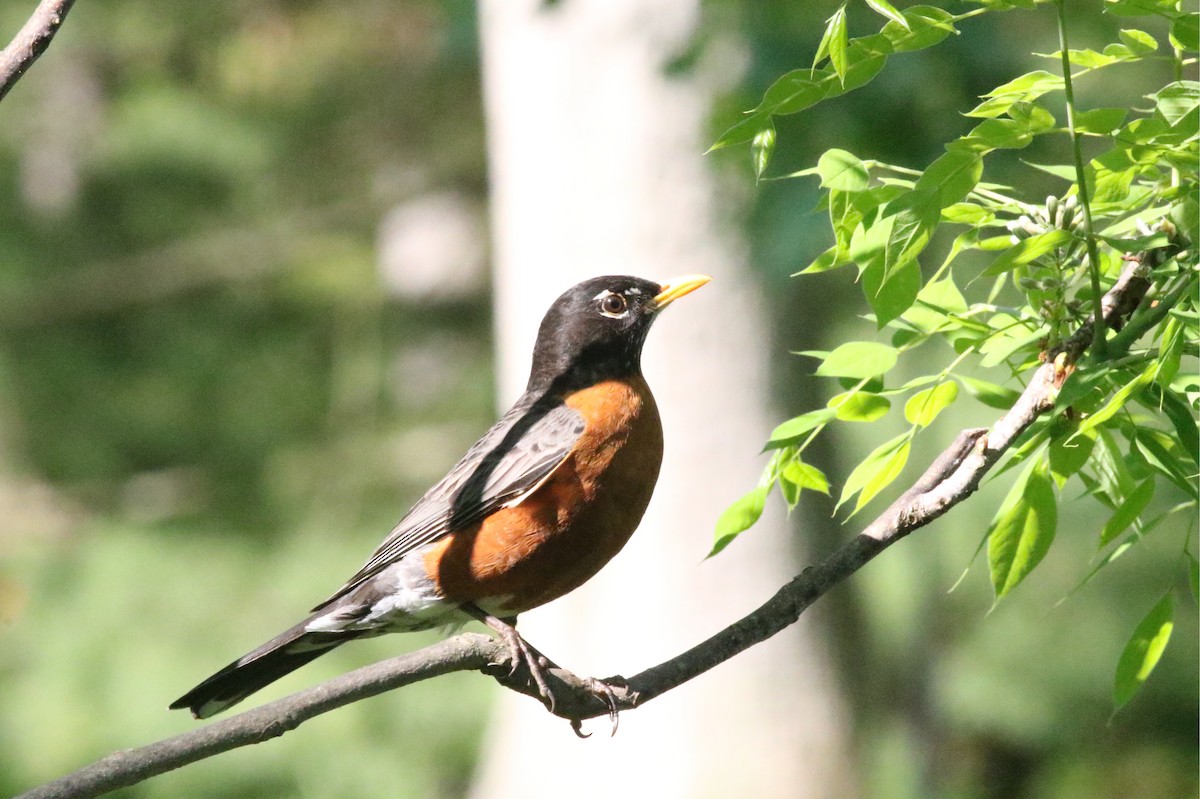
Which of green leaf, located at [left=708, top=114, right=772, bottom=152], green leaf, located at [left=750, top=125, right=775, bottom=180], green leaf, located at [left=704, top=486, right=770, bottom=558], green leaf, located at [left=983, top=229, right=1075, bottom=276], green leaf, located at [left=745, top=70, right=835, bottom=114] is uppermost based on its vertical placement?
green leaf, located at [left=745, top=70, right=835, bottom=114]

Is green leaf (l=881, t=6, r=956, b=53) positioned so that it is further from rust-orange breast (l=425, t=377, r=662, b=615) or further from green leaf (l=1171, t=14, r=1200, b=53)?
rust-orange breast (l=425, t=377, r=662, b=615)

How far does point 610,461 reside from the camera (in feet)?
10.4

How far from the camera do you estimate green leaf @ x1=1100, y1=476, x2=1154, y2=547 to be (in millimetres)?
1733

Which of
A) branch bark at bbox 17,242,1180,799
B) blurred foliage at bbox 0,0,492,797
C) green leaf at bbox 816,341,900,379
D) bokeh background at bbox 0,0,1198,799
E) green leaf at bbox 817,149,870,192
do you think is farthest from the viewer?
blurred foliage at bbox 0,0,492,797

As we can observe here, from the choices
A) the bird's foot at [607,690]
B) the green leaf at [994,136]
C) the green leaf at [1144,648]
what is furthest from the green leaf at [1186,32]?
the bird's foot at [607,690]

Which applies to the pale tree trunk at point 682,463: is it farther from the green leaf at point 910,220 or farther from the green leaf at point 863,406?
the green leaf at point 910,220

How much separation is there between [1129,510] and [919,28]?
2.34 feet

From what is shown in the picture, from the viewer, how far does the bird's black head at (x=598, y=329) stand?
12.3 feet

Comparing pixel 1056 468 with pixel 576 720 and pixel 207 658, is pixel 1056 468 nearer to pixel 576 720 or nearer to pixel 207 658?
pixel 576 720

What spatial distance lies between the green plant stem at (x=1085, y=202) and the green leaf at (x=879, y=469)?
A: 298 mm

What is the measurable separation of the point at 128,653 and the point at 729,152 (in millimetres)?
4632

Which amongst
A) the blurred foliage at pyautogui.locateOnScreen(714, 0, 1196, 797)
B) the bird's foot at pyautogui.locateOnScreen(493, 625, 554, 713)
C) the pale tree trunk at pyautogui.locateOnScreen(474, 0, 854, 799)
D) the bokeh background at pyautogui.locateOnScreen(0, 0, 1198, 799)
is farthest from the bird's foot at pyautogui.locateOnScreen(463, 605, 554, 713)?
the pale tree trunk at pyautogui.locateOnScreen(474, 0, 854, 799)

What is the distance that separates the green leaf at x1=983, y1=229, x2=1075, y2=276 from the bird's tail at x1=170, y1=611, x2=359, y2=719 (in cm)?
214

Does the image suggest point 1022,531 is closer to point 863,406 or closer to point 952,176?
point 863,406
